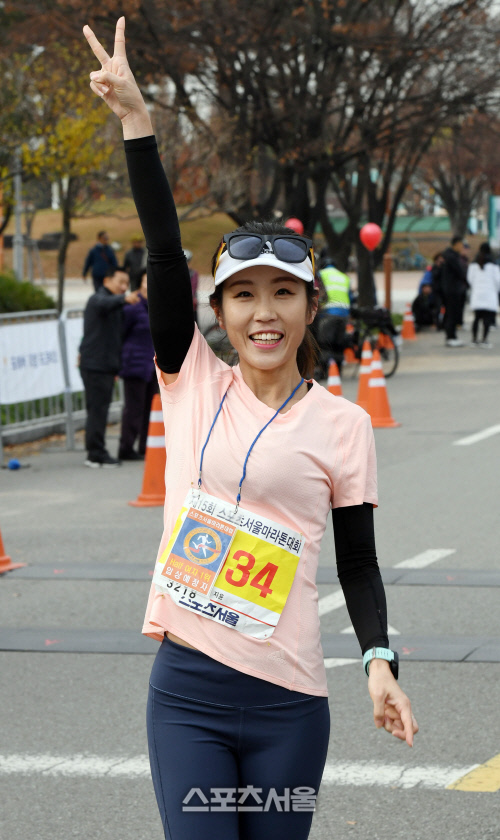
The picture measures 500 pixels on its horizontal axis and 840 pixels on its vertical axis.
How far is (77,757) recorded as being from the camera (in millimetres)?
4609

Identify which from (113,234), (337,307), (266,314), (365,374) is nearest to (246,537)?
(266,314)

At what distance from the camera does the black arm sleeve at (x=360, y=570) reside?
263 centimetres

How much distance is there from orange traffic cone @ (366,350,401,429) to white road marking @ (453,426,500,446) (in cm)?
103

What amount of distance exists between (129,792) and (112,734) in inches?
22.9

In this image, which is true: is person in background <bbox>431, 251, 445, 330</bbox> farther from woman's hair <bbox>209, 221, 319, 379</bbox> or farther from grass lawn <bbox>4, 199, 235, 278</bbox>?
grass lawn <bbox>4, 199, 235, 278</bbox>

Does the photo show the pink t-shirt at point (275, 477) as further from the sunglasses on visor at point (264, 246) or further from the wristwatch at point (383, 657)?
the sunglasses on visor at point (264, 246)

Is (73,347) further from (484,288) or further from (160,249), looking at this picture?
(484,288)

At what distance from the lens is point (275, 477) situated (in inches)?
102

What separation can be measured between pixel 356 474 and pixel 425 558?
5.17 metres

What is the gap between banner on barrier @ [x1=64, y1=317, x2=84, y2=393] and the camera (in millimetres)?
12953

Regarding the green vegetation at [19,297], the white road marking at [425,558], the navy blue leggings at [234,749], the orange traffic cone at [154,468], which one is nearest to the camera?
the navy blue leggings at [234,749]

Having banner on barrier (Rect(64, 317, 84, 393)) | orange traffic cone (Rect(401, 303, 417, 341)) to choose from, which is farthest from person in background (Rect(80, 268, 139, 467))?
orange traffic cone (Rect(401, 303, 417, 341))

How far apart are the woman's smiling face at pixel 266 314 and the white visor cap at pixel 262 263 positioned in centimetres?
3

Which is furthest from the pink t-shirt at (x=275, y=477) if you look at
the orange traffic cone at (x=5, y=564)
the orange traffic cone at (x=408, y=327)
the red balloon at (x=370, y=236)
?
the orange traffic cone at (x=408, y=327)
